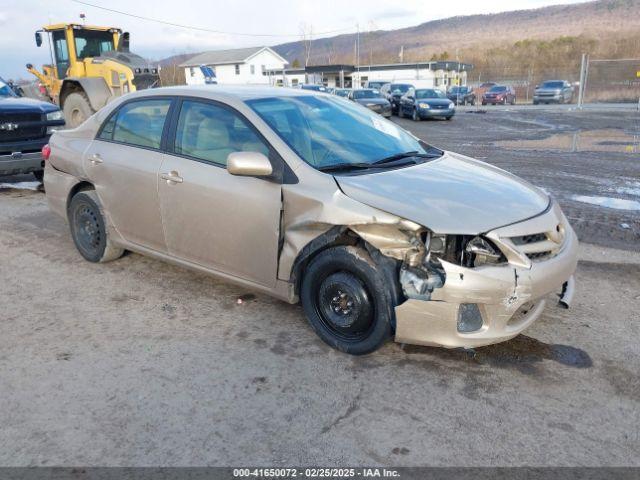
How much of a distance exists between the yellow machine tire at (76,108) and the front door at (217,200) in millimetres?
11589

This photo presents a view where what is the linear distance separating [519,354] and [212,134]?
268cm

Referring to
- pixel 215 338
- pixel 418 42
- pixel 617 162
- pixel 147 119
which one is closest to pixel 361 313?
pixel 215 338

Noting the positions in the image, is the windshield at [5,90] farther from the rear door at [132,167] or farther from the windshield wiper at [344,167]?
the windshield wiper at [344,167]

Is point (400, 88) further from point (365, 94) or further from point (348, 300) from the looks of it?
point (348, 300)

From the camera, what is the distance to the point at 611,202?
7621mm

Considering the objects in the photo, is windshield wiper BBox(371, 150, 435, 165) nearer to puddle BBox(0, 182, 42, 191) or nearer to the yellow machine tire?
puddle BBox(0, 182, 42, 191)

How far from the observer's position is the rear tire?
16.7 ft

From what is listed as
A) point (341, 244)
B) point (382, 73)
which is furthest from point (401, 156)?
point (382, 73)

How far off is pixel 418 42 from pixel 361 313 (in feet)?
589

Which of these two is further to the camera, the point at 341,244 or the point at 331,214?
the point at 341,244

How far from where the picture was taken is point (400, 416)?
2.95 meters

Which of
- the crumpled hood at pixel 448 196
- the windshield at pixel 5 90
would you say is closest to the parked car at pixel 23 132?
the windshield at pixel 5 90

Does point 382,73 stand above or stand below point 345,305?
above

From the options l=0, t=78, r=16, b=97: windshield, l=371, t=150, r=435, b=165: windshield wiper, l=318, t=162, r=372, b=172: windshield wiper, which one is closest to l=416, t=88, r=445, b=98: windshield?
l=0, t=78, r=16, b=97: windshield
